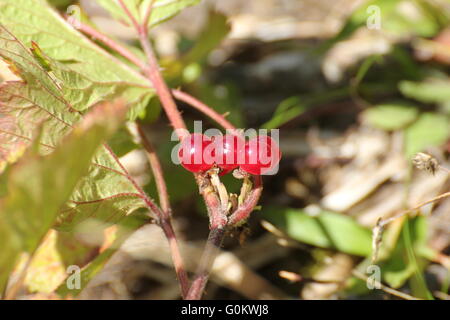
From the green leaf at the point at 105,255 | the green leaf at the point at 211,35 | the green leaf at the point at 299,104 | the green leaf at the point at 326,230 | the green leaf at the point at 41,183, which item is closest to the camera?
the green leaf at the point at 41,183

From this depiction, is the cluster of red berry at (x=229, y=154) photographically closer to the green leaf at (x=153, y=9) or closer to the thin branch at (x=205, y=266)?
the thin branch at (x=205, y=266)

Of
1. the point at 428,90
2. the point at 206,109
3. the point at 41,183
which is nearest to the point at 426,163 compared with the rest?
the point at 206,109

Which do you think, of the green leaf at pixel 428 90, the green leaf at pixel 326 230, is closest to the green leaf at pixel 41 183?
the green leaf at pixel 326 230

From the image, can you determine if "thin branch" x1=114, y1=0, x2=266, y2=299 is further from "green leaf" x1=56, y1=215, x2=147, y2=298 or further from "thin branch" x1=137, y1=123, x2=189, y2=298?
"green leaf" x1=56, y1=215, x2=147, y2=298

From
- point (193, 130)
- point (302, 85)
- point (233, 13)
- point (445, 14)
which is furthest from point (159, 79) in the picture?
point (445, 14)

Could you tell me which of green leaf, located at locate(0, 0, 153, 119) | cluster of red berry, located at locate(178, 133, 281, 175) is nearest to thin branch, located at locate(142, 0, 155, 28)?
green leaf, located at locate(0, 0, 153, 119)

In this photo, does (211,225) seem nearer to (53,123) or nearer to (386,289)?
(53,123)
